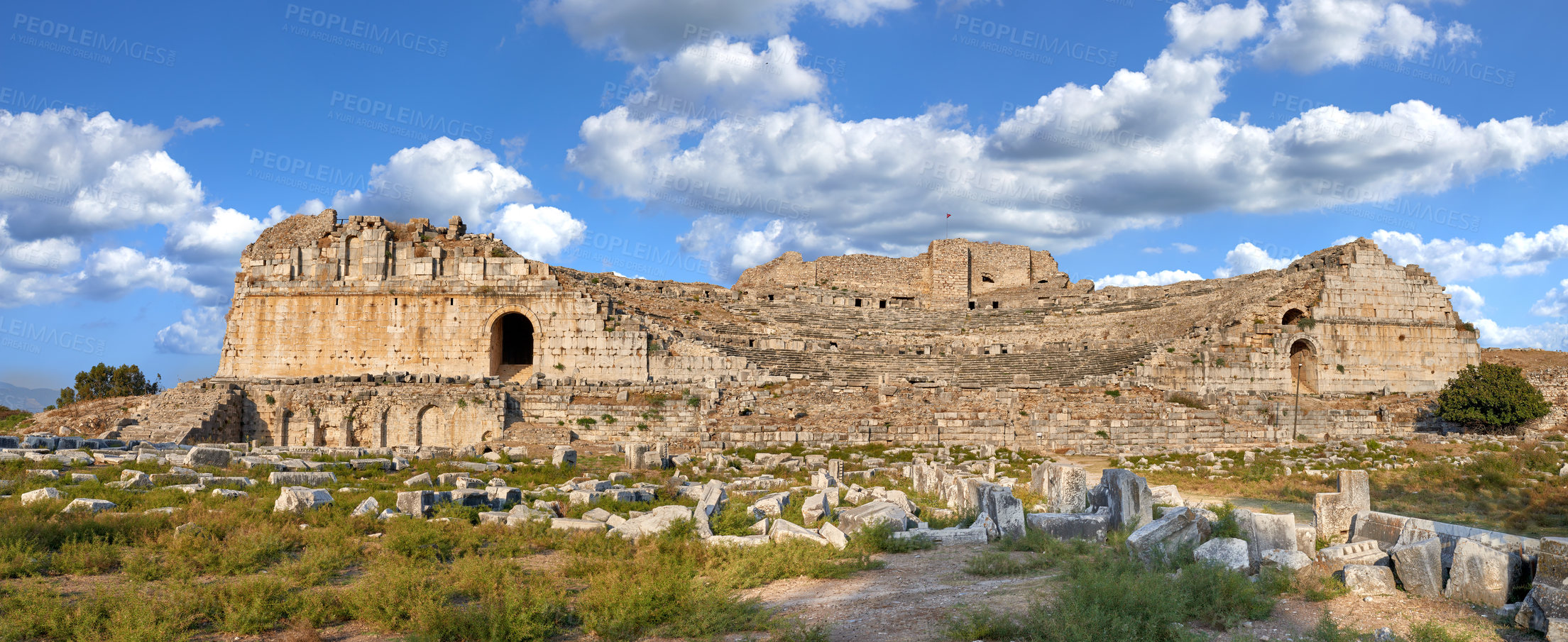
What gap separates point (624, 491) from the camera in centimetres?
1101

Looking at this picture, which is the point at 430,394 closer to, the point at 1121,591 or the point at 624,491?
the point at 624,491

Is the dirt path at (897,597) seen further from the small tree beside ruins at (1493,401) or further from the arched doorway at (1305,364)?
the arched doorway at (1305,364)

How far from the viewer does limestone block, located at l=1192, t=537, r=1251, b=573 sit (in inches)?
245

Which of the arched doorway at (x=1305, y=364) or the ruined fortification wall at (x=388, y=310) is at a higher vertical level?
the ruined fortification wall at (x=388, y=310)

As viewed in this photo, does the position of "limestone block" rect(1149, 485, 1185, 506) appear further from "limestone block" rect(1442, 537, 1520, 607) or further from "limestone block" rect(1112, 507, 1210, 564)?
"limestone block" rect(1442, 537, 1520, 607)

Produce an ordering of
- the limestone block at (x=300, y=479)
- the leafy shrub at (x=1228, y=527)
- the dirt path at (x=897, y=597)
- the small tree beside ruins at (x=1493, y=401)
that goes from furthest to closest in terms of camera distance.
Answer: the small tree beside ruins at (x=1493, y=401), the limestone block at (x=300, y=479), the leafy shrub at (x=1228, y=527), the dirt path at (x=897, y=597)

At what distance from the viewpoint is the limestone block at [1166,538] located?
263 inches

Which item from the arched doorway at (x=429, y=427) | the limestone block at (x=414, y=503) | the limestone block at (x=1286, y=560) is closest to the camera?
the limestone block at (x=1286, y=560)

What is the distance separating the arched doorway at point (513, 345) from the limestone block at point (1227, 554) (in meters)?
22.4

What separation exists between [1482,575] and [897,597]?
3867 mm

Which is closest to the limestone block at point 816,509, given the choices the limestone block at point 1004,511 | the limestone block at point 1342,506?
the limestone block at point 1004,511

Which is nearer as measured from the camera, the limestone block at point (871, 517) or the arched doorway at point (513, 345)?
the limestone block at point (871, 517)

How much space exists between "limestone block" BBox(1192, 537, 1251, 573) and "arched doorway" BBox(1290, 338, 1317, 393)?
23637 mm

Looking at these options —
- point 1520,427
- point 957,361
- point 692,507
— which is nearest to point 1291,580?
point 692,507
